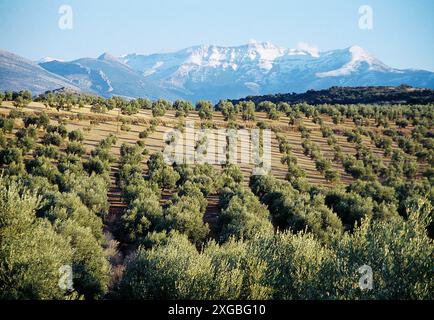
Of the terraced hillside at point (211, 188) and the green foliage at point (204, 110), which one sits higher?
the green foliage at point (204, 110)

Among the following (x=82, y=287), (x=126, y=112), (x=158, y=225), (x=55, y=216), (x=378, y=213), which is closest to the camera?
(x=82, y=287)

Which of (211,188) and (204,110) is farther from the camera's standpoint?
(204,110)

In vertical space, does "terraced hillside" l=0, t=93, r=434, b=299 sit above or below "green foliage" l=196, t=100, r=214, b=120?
below

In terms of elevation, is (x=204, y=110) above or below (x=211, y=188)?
above

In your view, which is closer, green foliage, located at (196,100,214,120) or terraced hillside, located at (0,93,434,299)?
terraced hillside, located at (0,93,434,299)

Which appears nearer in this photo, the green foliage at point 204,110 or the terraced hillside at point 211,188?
the terraced hillside at point 211,188

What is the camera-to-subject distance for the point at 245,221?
125 ft

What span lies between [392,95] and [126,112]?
138456 mm
